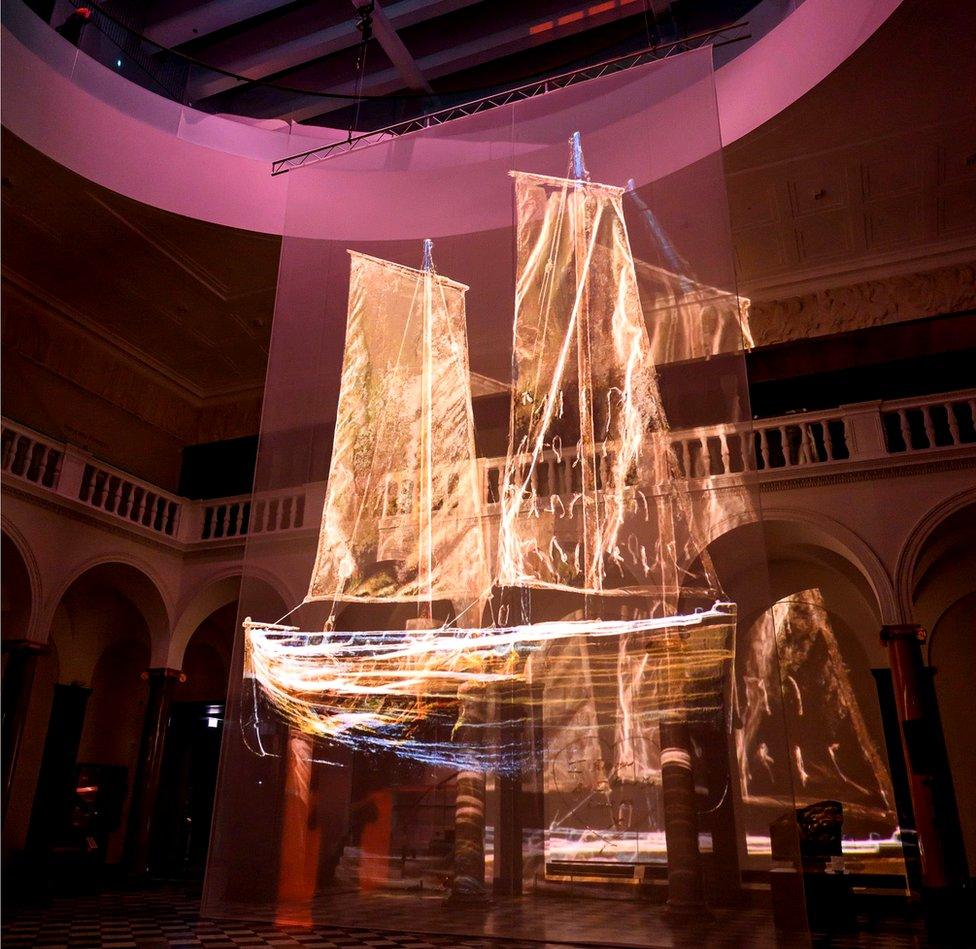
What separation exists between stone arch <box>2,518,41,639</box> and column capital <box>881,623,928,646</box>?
947 cm

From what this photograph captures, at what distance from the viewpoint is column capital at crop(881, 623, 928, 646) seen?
7844 millimetres

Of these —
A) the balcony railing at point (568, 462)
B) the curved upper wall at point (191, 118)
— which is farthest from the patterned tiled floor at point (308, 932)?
the curved upper wall at point (191, 118)

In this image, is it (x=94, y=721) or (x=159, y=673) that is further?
(x=94, y=721)

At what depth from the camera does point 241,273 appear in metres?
11.5

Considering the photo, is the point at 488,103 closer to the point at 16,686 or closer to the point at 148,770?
the point at 16,686

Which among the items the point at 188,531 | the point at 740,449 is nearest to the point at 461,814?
the point at 740,449

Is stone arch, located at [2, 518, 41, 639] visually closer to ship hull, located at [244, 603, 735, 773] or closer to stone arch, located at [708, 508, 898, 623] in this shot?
ship hull, located at [244, 603, 735, 773]

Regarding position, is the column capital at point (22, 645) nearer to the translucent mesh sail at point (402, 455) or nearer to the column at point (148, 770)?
the column at point (148, 770)

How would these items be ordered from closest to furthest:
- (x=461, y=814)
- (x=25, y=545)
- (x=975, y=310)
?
(x=461, y=814) < (x=25, y=545) < (x=975, y=310)

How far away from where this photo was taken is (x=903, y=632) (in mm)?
7863

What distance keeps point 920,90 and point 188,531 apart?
10.7 metres

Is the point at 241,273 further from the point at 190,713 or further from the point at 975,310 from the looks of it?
the point at 975,310

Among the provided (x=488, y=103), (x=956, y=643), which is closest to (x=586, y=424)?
(x=488, y=103)

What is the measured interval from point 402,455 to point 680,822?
10.9ft
